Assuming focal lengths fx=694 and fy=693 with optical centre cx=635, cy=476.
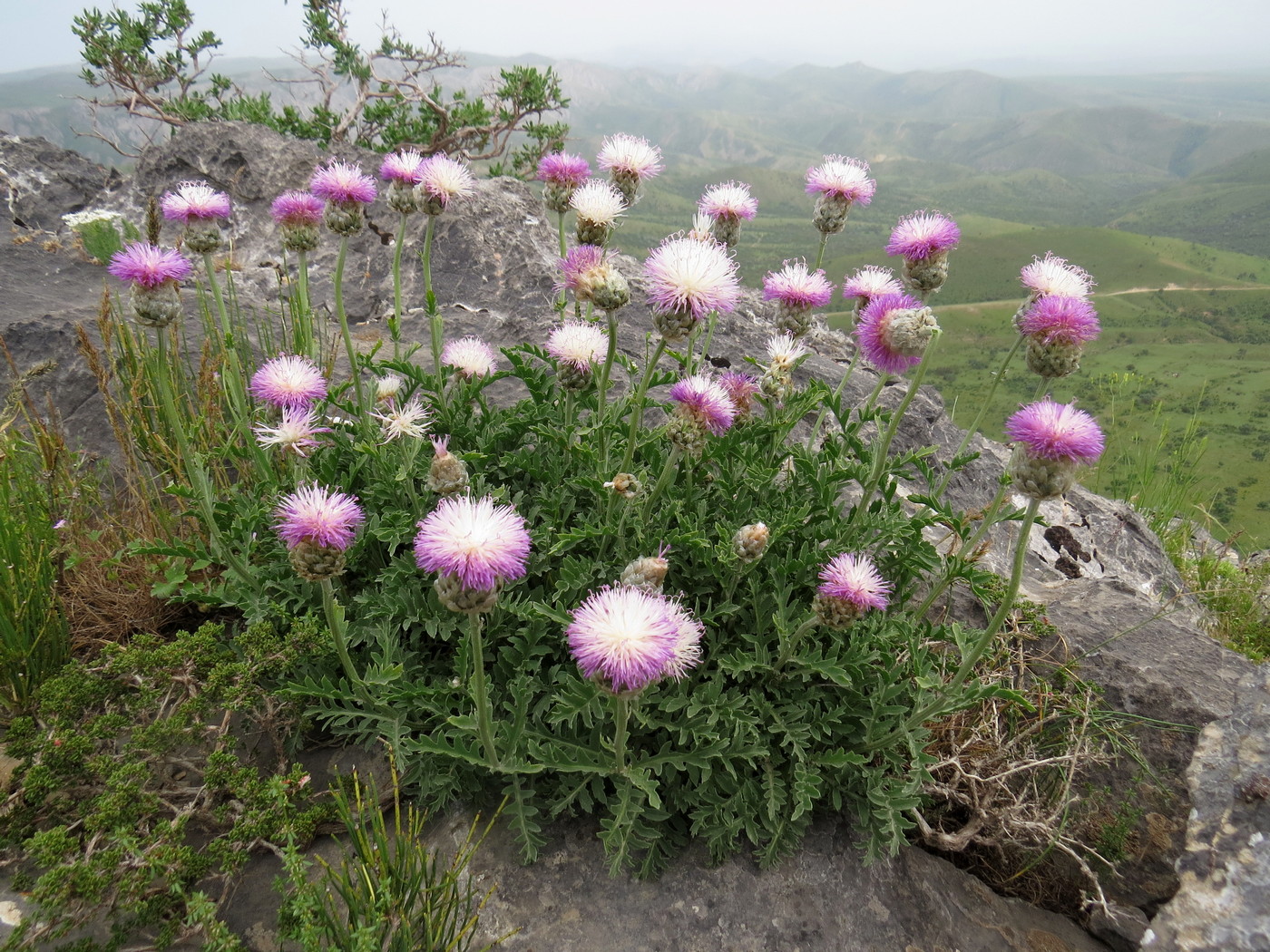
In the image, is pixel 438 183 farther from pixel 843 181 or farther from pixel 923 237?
pixel 923 237

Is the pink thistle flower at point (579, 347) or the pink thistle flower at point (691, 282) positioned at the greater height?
the pink thistle flower at point (691, 282)

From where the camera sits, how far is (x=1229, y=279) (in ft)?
503

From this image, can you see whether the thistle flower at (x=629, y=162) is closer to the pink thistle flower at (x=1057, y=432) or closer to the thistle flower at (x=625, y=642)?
the pink thistle flower at (x=1057, y=432)

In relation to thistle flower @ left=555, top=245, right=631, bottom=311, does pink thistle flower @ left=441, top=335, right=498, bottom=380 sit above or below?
below

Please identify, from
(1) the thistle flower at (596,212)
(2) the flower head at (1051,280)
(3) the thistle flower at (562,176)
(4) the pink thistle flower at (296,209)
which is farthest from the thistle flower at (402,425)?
(2) the flower head at (1051,280)

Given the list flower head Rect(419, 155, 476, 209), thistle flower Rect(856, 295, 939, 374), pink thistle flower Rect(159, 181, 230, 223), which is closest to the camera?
thistle flower Rect(856, 295, 939, 374)

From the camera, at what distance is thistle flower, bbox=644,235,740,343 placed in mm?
3166

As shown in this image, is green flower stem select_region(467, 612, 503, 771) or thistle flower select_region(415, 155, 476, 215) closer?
green flower stem select_region(467, 612, 503, 771)

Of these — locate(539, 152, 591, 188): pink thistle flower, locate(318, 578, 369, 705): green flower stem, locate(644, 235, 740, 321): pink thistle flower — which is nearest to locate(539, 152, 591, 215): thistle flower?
locate(539, 152, 591, 188): pink thistle flower

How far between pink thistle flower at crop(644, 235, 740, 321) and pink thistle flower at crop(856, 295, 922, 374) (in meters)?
0.79

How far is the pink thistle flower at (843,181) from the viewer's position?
462cm

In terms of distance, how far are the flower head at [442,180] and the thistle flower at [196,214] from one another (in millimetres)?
1240

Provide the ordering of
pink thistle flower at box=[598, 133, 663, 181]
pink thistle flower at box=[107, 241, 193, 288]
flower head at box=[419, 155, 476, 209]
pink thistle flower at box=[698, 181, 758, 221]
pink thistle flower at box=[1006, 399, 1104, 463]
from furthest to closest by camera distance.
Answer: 1. pink thistle flower at box=[698, 181, 758, 221]
2. pink thistle flower at box=[598, 133, 663, 181]
3. flower head at box=[419, 155, 476, 209]
4. pink thistle flower at box=[107, 241, 193, 288]
5. pink thistle flower at box=[1006, 399, 1104, 463]

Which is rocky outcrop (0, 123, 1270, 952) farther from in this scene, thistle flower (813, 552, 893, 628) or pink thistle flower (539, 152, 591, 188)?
pink thistle flower (539, 152, 591, 188)
